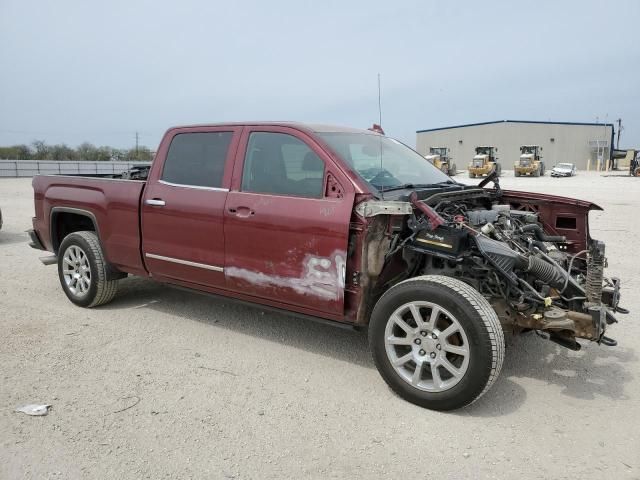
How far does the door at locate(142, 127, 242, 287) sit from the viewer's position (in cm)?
430

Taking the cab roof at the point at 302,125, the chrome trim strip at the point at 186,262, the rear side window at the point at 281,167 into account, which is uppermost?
the cab roof at the point at 302,125

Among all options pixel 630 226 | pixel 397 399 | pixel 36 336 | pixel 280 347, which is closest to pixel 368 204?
pixel 397 399

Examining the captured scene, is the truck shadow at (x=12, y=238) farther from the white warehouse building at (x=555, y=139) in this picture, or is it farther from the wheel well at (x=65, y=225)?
the white warehouse building at (x=555, y=139)

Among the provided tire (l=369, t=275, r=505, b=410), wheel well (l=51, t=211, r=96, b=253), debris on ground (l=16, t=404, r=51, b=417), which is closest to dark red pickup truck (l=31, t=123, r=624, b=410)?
tire (l=369, t=275, r=505, b=410)

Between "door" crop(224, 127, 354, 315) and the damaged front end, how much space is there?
23 cm

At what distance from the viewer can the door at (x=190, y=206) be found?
4.30 m

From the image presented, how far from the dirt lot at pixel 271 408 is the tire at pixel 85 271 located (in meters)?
0.28

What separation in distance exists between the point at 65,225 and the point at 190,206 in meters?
2.24

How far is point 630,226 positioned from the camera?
10.8 m

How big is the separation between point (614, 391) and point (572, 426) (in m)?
0.68

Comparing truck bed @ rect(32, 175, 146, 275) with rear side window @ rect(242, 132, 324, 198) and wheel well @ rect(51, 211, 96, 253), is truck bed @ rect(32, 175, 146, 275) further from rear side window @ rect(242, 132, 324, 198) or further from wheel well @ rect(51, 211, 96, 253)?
rear side window @ rect(242, 132, 324, 198)

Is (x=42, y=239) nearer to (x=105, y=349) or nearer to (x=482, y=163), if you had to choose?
(x=105, y=349)

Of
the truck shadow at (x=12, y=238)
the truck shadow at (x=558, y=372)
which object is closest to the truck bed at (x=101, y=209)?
the truck shadow at (x=558, y=372)

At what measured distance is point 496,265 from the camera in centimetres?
Answer: 338
